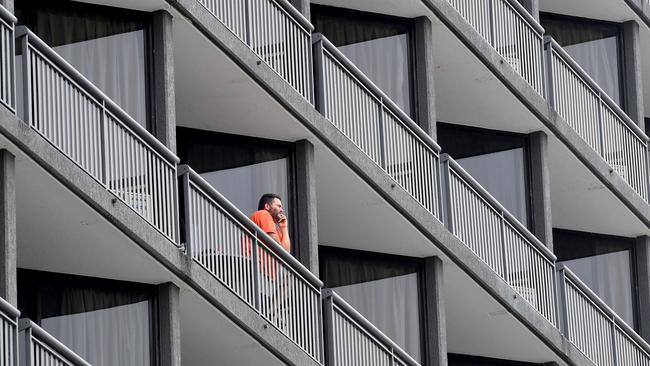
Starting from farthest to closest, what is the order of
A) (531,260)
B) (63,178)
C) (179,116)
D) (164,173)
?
(531,260) → (179,116) → (164,173) → (63,178)

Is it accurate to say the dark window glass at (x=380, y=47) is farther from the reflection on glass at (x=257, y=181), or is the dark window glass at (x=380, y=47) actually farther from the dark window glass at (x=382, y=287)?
the reflection on glass at (x=257, y=181)

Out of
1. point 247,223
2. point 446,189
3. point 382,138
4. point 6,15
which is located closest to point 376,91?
point 382,138

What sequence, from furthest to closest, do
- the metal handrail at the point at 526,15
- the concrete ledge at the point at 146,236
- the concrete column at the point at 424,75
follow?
the metal handrail at the point at 526,15 < the concrete column at the point at 424,75 < the concrete ledge at the point at 146,236

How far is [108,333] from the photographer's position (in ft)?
122

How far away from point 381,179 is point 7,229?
321 inches

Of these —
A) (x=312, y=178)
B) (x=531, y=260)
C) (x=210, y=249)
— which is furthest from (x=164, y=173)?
(x=531, y=260)

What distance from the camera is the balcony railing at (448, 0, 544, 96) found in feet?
145

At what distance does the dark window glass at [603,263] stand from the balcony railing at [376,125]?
6.37m

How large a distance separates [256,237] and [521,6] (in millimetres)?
9168

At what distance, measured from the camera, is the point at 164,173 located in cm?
3666

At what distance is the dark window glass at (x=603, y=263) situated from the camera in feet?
157

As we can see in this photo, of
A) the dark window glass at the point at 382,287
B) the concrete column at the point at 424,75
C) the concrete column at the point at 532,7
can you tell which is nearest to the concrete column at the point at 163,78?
the dark window glass at the point at 382,287

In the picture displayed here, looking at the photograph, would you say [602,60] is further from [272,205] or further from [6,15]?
[6,15]

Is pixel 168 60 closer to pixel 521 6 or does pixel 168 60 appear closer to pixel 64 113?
pixel 64 113
